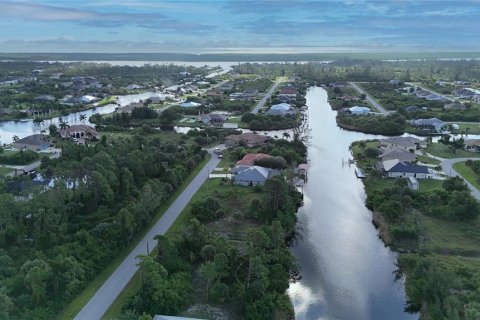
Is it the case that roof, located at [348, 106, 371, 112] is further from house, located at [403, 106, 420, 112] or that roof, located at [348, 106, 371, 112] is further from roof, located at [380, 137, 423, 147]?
roof, located at [380, 137, 423, 147]

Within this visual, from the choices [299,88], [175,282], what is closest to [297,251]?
[175,282]

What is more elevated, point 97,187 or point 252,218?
point 97,187

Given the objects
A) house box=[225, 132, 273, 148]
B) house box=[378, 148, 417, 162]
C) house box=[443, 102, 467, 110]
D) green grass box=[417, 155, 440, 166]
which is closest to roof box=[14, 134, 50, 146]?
house box=[225, 132, 273, 148]

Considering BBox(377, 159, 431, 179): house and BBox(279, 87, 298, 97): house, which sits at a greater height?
BBox(279, 87, 298, 97): house

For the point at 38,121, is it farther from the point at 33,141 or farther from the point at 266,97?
the point at 266,97

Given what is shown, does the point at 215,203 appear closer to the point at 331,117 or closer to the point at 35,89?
the point at 331,117
